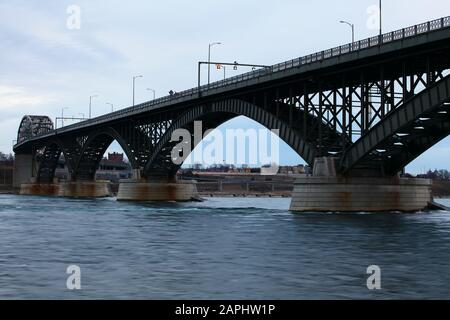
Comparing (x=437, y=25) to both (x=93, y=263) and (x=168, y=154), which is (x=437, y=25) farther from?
(x=168, y=154)

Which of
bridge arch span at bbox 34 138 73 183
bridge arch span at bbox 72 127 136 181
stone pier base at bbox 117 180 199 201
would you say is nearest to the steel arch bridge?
stone pier base at bbox 117 180 199 201

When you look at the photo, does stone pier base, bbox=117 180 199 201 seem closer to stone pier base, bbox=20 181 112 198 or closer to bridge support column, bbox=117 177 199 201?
bridge support column, bbox=117 177 199 201

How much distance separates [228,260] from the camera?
1293 inches

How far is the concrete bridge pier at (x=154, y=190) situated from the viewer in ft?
388

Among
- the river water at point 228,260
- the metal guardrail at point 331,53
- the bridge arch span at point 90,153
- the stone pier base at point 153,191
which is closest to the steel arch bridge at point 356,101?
the metal guardrail at point 331,53

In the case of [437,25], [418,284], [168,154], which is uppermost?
[437,25]

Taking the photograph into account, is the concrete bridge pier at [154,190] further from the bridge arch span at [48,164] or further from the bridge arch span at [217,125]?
the bridge arch span at [48,164]

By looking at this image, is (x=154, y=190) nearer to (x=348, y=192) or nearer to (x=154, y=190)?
(x=154, y=190)

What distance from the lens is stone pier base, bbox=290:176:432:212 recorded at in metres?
66.3

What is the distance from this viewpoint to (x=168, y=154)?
11512 centimetres

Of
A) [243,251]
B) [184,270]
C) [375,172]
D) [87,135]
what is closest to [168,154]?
[87,135]
